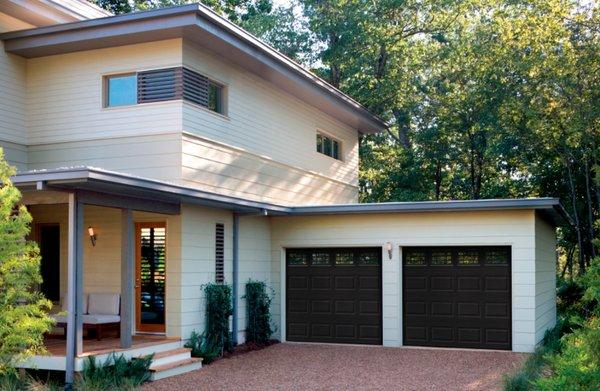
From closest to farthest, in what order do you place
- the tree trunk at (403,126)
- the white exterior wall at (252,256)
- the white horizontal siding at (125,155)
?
1. the white horizontal siding at (125,155)
2. the white exterior wall at (252,256)
3. the tree trunk at (403,126)

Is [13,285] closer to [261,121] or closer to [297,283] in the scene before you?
[297,283]

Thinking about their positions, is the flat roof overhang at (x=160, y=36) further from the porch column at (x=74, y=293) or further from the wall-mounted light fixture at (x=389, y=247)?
the wall-mounted light fixture at (x=389, y=247)

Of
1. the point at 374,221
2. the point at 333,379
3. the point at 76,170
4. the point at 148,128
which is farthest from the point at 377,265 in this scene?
the point at 76,170

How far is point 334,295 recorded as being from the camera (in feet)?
50.0

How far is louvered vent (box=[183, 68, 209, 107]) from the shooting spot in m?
13.0

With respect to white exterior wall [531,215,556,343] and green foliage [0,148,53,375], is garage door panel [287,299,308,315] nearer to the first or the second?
white exterior wall [531,215,556,343]

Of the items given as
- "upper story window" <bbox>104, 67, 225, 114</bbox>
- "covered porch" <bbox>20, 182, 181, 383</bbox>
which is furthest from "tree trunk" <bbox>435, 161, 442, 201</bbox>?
"covered porch" <bbox>20, 182, 181, 383</bbox>

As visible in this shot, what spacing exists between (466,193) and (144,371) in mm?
18917

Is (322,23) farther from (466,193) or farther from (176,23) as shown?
(176,23)

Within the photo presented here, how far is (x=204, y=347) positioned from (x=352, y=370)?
2699 mm

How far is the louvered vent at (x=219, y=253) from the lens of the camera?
541 inches

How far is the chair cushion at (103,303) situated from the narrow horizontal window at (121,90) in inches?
139

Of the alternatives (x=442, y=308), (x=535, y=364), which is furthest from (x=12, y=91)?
(x=535, y=364)

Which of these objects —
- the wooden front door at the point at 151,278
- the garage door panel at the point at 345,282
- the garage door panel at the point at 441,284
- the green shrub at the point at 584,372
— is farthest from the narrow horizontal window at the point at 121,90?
the green shrub at the point at 584,372
